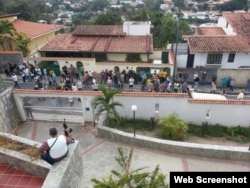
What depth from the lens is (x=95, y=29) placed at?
27531 millimetres

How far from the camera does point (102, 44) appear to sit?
960 inches

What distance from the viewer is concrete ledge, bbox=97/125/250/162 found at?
38.2 ft

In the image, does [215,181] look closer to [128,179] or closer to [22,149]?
[128,179]

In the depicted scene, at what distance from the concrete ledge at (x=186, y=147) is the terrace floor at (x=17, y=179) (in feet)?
22.9

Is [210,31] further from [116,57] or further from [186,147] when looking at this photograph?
[186,147]

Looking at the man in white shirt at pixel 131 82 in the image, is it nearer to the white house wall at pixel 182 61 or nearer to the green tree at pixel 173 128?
the green tree at pixel 173 128

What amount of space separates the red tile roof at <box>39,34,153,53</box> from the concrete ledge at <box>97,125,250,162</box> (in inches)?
456

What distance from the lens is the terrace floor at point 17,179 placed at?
232 inches

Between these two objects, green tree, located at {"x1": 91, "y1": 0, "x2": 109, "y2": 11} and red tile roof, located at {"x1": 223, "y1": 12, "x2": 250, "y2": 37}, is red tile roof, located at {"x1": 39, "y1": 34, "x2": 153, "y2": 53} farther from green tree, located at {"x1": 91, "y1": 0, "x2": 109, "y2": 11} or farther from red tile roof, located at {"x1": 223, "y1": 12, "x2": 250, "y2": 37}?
green tree, located at {"x1": 91, "y1": 0, "x2": 109, "y2": 11}

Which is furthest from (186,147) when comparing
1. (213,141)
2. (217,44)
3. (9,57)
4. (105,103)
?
(9,57)

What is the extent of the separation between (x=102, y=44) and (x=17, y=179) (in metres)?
19.7

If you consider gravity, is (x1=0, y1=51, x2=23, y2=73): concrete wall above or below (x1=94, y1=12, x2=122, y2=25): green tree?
below

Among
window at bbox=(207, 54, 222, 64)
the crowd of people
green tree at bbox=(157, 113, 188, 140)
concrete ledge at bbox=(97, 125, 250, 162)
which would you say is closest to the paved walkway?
concrete ledge at bbox=(97, 125, 250, 162)

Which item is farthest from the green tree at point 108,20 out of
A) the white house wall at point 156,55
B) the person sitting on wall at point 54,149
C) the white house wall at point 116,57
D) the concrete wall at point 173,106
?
the person sitting on wall at point 54,149
